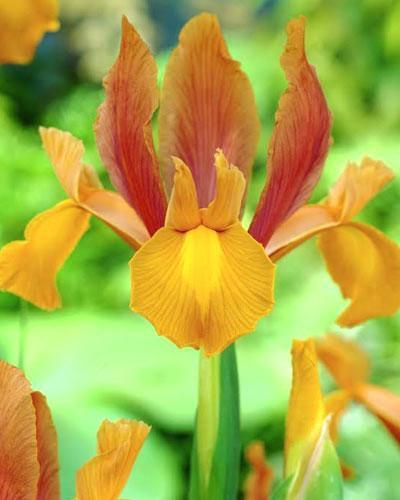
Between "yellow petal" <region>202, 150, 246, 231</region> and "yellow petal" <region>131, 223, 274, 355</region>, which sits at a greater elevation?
"yellow petal" <region>202, 150, 246, 231</region>

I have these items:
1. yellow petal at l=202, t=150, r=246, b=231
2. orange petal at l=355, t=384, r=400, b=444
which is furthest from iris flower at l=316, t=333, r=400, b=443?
yellow petal at l=202, t=150, r=246, b=231

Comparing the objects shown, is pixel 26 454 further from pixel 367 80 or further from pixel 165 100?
pixel 367 80

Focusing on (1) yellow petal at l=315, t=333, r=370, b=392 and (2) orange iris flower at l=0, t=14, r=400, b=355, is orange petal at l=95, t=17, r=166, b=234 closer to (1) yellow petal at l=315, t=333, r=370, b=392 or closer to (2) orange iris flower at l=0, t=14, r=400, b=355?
(2) orange iris flower at l=0, t=14, r=400, b=355

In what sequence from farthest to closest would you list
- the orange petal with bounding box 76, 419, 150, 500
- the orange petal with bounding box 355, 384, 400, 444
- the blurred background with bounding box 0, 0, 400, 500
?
the blurred background with bounding box 0, 0, 400, 500 < the orange petal with bounding box 355, 384, 400, 444 < the orange petal with bounding box 76, 419, 150, 500

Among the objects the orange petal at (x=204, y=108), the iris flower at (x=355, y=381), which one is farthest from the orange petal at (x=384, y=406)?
the orange petal at (x=204, y=108)

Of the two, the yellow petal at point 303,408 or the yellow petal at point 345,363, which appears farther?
the yellow petal at point 345,363

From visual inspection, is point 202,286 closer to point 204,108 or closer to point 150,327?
point 204,108

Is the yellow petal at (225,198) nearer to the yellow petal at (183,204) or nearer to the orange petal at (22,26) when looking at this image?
the yellow petal at (183,204)
